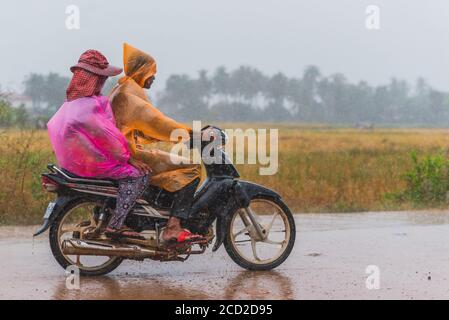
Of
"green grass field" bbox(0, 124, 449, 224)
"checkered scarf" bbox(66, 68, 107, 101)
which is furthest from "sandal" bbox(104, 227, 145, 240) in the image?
"green grass field" bbox(0, 124, 449, 224)

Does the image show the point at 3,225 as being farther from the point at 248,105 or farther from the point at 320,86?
the point at 320,86

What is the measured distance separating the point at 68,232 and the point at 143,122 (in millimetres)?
1193

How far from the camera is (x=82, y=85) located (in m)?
6.94

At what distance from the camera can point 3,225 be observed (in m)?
10.9

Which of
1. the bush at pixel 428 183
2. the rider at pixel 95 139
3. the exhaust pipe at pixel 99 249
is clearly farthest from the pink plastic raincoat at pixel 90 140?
the bush at pixel 428 183

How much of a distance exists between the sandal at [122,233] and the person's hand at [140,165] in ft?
1.77

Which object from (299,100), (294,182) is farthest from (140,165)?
(299,100)

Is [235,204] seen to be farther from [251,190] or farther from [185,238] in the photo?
[185,238]

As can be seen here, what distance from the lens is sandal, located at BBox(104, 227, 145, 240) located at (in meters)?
6.99

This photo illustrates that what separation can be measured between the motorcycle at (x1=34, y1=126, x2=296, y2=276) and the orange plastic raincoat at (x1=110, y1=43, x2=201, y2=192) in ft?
0.67

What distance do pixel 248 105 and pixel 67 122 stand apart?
13086 centimetres

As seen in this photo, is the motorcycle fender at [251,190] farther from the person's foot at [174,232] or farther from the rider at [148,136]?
the person's foot at [174,232]

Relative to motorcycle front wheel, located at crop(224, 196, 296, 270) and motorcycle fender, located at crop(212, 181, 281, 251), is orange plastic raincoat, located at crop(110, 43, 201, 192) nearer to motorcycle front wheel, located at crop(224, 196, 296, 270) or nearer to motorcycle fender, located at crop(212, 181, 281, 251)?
motorcycle fender, located at crop(212, 181, 281, 251)

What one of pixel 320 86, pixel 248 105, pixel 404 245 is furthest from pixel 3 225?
pixel 320 86
